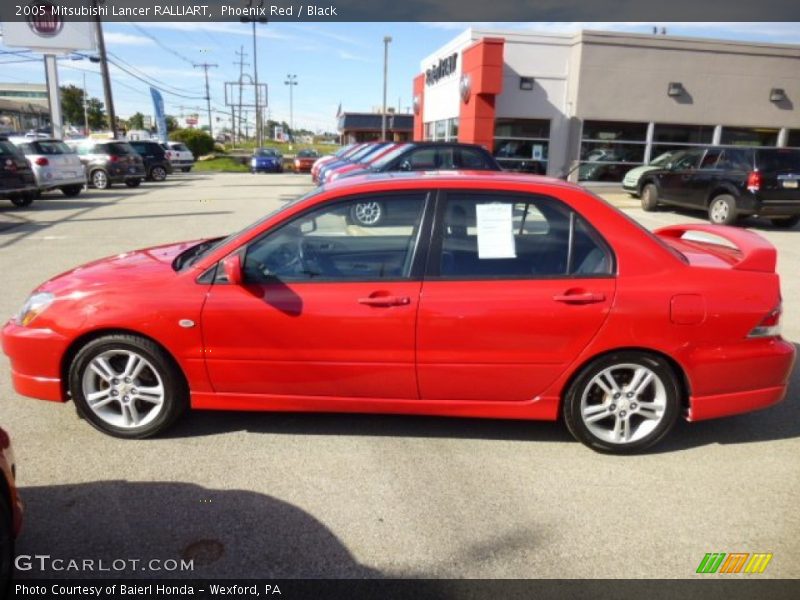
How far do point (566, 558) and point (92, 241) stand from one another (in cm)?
1038

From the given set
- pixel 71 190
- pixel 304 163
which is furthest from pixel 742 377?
pixel 304 163

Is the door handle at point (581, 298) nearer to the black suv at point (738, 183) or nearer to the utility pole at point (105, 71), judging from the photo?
the black suv at point (738, 183)

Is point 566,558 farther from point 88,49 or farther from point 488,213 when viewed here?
point 88,49

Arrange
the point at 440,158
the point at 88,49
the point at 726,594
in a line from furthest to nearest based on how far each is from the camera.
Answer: the point at 88,49 < the point at 440,158 < the point at 726,594

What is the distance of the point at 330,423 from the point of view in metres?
4.04

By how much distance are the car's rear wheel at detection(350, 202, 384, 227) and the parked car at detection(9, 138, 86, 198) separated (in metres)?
15.5

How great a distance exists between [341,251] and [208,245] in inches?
46.7

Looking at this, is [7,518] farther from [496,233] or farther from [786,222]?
[786,222]

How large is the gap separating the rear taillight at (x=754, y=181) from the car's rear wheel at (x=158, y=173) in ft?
78.7

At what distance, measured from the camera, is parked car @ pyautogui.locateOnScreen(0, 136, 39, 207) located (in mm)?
14078

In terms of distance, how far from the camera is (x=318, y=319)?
3494 millimetres

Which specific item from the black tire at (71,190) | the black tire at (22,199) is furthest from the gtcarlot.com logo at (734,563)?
the black tire at (71,190)

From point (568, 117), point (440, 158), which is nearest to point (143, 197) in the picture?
point (440, 158)

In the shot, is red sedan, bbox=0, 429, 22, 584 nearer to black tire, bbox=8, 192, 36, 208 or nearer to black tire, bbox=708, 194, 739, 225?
black tire, bbox=708, 194, 739, 225
